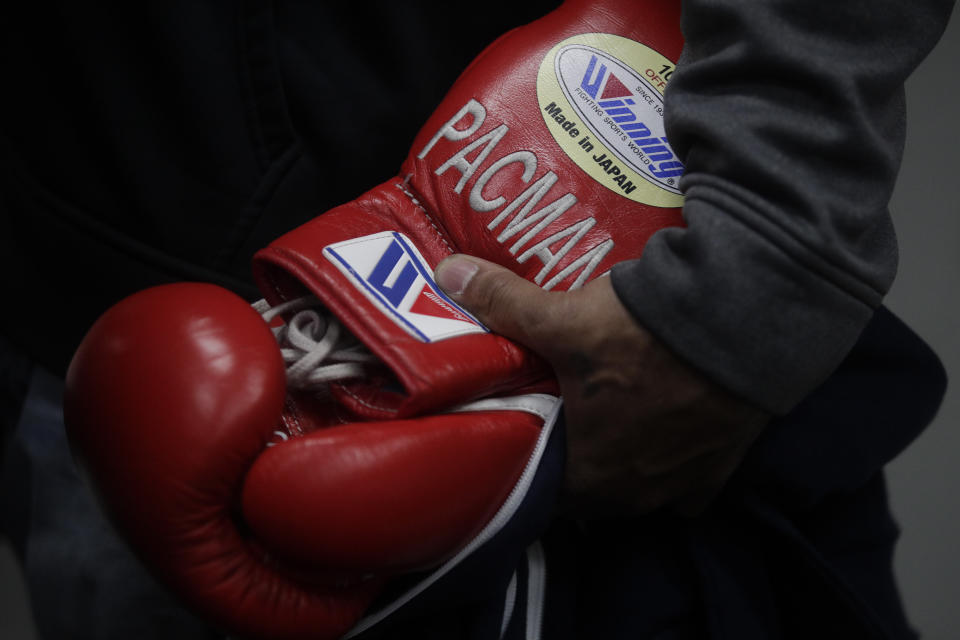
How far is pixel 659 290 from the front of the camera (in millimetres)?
414

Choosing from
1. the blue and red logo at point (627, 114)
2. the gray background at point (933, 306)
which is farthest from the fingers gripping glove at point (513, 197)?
the gray background at point (933, 306)

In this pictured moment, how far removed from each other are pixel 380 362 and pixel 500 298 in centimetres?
9

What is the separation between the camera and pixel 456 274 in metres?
0.47

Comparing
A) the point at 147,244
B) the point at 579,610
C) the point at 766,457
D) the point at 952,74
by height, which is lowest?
the point at 579,610

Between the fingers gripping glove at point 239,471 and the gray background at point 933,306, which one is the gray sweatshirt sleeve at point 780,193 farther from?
the gray background at point 933,306

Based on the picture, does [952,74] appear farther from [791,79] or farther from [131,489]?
[131,489]

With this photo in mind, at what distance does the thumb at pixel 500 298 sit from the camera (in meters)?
0.44

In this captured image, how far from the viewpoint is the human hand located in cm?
43

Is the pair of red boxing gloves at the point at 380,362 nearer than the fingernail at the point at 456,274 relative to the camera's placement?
Yes

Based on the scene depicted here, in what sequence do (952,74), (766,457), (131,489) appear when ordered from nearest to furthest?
(131,489) → (766,457) → (952,74)

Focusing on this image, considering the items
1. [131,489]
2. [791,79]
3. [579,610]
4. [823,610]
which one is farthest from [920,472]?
[131,489]

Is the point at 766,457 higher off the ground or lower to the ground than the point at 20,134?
lower

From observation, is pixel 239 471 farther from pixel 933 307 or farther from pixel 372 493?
pixel 933 307

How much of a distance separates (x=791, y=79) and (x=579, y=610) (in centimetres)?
44
